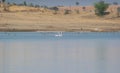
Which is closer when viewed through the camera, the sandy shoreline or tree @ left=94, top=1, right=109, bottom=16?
the sandy shoreline

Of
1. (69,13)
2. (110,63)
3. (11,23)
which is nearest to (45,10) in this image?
(69,13)

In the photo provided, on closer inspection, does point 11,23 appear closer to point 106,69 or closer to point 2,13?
point 2,13

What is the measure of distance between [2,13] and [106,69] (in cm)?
7134

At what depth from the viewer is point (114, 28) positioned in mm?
96688

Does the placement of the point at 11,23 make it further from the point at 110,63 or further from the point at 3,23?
the point at 110,63

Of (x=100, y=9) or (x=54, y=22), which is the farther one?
(x=100, y=9)

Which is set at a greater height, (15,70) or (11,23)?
(15,70)

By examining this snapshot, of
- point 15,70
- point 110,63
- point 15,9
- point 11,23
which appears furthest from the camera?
point 15,9

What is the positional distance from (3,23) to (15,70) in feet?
217

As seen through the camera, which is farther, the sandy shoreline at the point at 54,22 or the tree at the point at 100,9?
the tree at the point at 100,9

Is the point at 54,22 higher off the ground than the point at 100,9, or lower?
lower

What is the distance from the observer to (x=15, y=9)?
104688mm

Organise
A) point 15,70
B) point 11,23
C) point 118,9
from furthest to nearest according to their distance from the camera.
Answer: point 118,9 → point 11,23 → point 15,70

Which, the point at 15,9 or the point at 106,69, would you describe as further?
the point at 15,9
